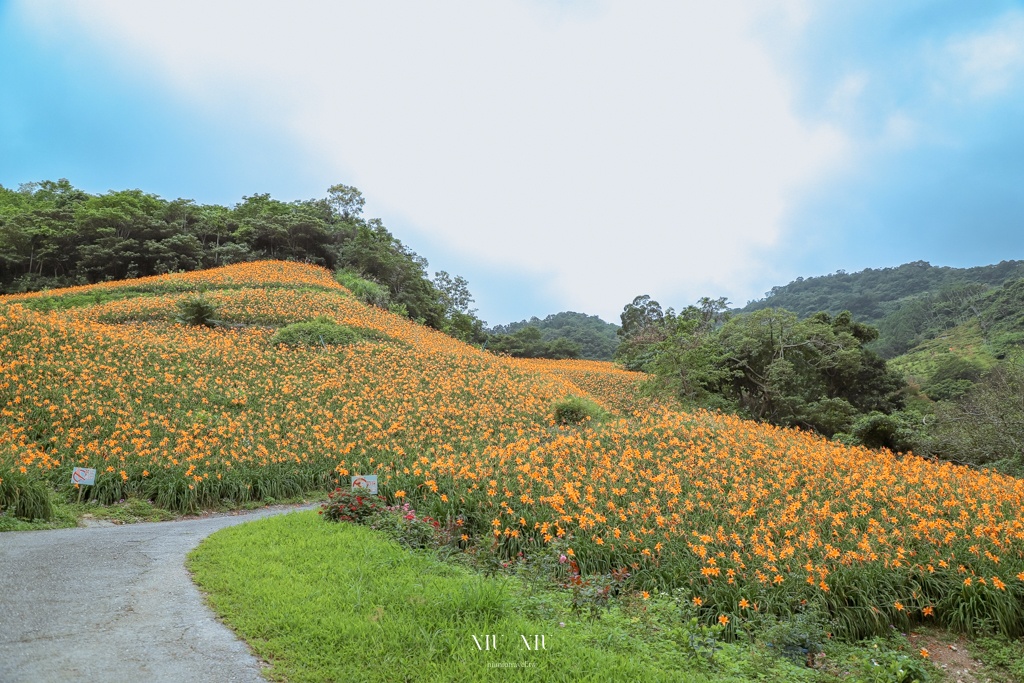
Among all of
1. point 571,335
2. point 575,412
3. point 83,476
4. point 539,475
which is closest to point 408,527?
point 539,475

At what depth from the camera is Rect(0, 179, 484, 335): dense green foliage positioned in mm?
28188

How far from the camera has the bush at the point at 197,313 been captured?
61.8 ft

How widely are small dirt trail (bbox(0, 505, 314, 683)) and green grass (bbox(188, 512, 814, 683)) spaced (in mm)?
218

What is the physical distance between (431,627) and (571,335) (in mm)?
61675

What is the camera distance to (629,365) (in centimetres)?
3459

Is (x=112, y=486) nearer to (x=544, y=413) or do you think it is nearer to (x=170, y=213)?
(x=544, y=413)

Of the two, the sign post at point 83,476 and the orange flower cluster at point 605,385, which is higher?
the orange flower cluster at point 605,385

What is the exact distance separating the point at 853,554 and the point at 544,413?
911cm

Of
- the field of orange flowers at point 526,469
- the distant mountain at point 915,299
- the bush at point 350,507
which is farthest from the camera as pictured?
the distant mountain at point 915,299

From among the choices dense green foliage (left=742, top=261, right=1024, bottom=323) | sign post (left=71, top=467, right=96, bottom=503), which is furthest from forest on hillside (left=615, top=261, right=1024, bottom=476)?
dense green foliage (left=742, top=261, right=1024, bottom=323)

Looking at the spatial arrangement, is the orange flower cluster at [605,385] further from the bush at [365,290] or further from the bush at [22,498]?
the bush at [22,498]

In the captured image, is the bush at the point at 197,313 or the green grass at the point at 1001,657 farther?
the bush at the point at 197,313

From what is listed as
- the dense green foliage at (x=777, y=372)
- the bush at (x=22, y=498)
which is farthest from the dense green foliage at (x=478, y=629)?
the dense green foliage at (x=777, y=372)

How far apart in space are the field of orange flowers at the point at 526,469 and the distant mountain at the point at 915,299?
108 ft
